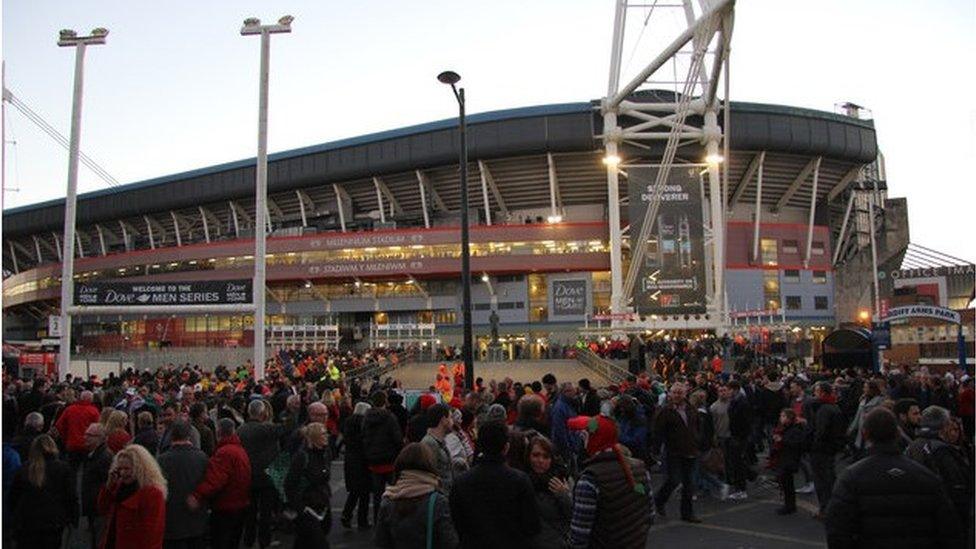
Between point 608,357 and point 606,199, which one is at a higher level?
point 606,199

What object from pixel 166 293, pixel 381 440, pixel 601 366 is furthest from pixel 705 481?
pixel 601 366

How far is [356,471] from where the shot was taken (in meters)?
9.34

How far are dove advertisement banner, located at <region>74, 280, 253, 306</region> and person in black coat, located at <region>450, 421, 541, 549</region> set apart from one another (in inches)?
757

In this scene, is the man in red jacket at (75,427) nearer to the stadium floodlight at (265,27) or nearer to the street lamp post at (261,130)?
the street lamp post at (261,130)

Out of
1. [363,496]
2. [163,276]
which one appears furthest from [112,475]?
[163,276]

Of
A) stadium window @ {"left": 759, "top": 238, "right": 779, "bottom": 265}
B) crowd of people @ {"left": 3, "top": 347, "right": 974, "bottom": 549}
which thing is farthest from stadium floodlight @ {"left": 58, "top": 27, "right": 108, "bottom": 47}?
stadium window @ {"left": 759, "top": 238, "right": 779, "bottom": 265}

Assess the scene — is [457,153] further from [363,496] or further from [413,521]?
[413,521]

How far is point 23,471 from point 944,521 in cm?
688

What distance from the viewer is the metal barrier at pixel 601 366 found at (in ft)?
90.2

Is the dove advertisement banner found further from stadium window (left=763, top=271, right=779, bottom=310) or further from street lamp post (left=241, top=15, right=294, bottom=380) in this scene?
stadium window (left=763, top=271, right=779, bottom=310)

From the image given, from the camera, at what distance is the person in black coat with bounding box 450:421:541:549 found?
15.1 feet

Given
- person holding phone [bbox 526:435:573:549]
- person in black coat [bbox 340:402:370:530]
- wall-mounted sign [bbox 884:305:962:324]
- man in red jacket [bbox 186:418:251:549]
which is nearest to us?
person holding phone [bbox 526:435:573:549]

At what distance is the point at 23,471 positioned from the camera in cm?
638

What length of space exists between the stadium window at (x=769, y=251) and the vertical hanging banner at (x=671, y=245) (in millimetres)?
10733
